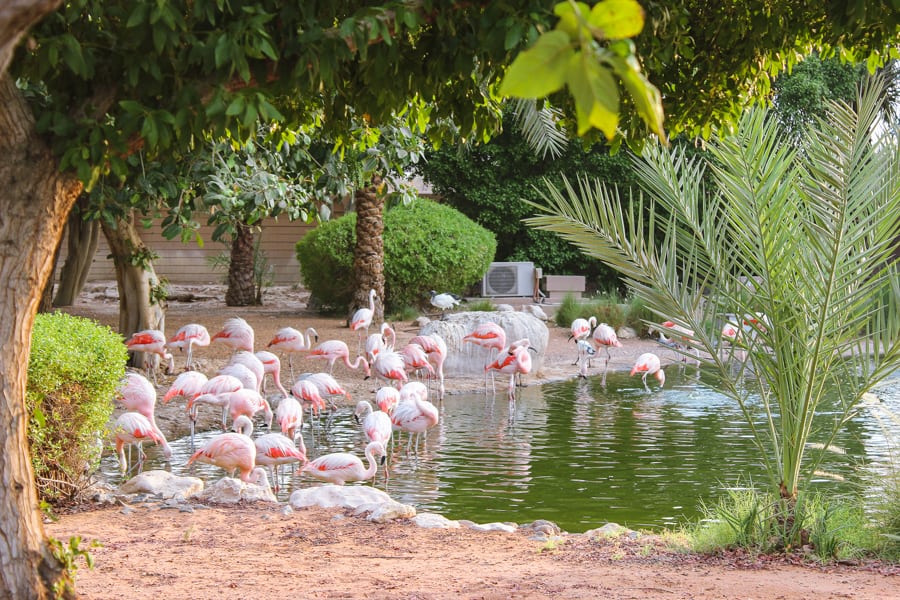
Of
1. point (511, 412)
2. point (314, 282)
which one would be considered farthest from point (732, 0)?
point (314, 282)

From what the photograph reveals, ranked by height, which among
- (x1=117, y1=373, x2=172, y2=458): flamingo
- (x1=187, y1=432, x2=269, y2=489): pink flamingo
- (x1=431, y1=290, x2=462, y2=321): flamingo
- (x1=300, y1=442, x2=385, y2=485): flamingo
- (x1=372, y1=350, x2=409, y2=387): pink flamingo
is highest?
(x1=431, y1=290, x2=462, y2=321): flamingo

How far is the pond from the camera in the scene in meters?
7.24

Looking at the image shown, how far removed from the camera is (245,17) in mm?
3008

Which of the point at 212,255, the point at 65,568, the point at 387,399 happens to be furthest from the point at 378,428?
the point at 212,255

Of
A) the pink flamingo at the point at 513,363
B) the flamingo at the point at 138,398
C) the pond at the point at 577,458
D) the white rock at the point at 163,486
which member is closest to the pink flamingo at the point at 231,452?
the white rock at the point at 163,486

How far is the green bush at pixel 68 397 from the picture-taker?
5.90m

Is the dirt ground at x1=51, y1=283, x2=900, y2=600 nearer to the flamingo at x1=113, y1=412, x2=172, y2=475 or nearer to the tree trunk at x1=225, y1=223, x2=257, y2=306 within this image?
the flamingo at x1=113, y1=412, x2=172, y2=475

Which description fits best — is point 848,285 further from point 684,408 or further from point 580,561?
point 684,408

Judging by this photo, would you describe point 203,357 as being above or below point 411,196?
below

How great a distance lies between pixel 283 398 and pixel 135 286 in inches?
123

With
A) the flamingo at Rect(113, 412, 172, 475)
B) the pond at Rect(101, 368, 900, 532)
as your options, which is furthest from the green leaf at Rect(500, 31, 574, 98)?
the flamingo at Rect(113, 412, 172, 475)

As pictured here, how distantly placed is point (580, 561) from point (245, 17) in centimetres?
340

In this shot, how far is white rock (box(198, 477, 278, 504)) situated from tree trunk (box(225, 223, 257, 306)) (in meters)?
14.3

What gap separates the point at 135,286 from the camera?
40.2ft
